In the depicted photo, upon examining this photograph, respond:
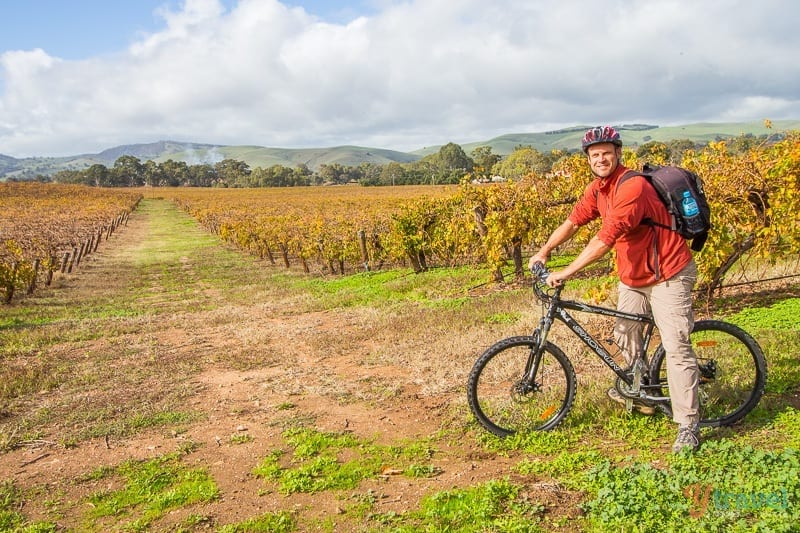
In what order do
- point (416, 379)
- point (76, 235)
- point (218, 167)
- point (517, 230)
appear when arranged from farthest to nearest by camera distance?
point (218, 167)
point (76, 235)
point (517, 230)
point (416, 379)

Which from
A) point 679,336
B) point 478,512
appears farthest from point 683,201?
point 478,512

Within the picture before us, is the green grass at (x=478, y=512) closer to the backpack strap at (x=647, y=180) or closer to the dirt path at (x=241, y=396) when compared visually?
the dirt path at (x=241, y=396)

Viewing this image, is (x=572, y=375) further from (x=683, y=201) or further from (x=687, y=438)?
(x=683, y=201)

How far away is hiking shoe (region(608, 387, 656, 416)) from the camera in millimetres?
4586

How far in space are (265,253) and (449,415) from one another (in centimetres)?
2101

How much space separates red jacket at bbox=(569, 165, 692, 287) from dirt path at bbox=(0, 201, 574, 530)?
1.79 meters

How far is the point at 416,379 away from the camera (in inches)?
272

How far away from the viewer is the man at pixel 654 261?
12.8 ft

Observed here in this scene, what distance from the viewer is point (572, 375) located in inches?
183

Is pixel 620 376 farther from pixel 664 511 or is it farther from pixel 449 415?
pixel 449 415

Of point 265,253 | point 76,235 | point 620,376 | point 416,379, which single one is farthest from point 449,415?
point 76,235

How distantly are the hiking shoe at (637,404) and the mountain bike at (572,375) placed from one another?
52 mm

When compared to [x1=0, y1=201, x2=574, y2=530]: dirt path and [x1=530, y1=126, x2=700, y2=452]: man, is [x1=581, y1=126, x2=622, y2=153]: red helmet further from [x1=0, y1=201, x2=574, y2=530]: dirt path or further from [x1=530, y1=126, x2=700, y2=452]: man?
[x1=0, y1=201, x2=574, y2=530]: dirt path

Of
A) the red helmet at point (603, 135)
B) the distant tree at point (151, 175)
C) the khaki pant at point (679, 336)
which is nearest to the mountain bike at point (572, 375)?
the khaki pant at point (679, 336)
